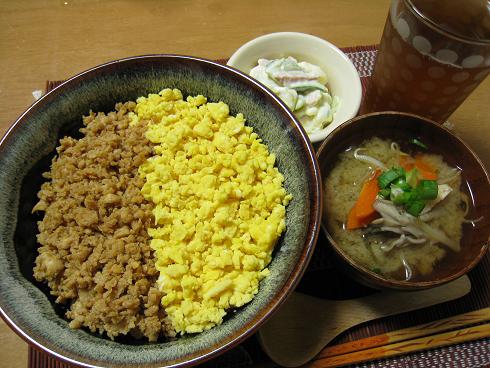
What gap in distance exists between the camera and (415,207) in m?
1.29

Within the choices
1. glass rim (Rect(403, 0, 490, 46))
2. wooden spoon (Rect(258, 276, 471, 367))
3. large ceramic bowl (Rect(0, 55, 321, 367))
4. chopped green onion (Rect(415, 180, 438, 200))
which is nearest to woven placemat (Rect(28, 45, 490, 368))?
wooden spoon (Rect(258, 276, 471, 367))

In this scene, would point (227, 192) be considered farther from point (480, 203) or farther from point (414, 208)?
point (480, 203)

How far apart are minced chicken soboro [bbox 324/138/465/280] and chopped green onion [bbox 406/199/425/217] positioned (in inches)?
4.2

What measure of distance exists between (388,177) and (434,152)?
0.88 ft

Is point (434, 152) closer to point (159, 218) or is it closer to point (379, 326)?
point (379, 326)

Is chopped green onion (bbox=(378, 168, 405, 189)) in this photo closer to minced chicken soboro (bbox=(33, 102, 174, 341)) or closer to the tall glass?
the tall glass

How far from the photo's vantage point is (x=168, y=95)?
136 cm

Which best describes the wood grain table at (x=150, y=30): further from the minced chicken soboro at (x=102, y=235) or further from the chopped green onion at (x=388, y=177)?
the minced chicken soboro at (x=102, y=235)

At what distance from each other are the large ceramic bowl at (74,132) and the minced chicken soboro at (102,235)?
4 centimetres

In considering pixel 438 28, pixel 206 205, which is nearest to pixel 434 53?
pixel 438 28

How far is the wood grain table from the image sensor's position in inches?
70.8

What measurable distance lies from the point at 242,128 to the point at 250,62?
1.51 feet

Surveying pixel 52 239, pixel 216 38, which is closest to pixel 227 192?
pixel 52 239

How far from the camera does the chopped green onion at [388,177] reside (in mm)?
1326
